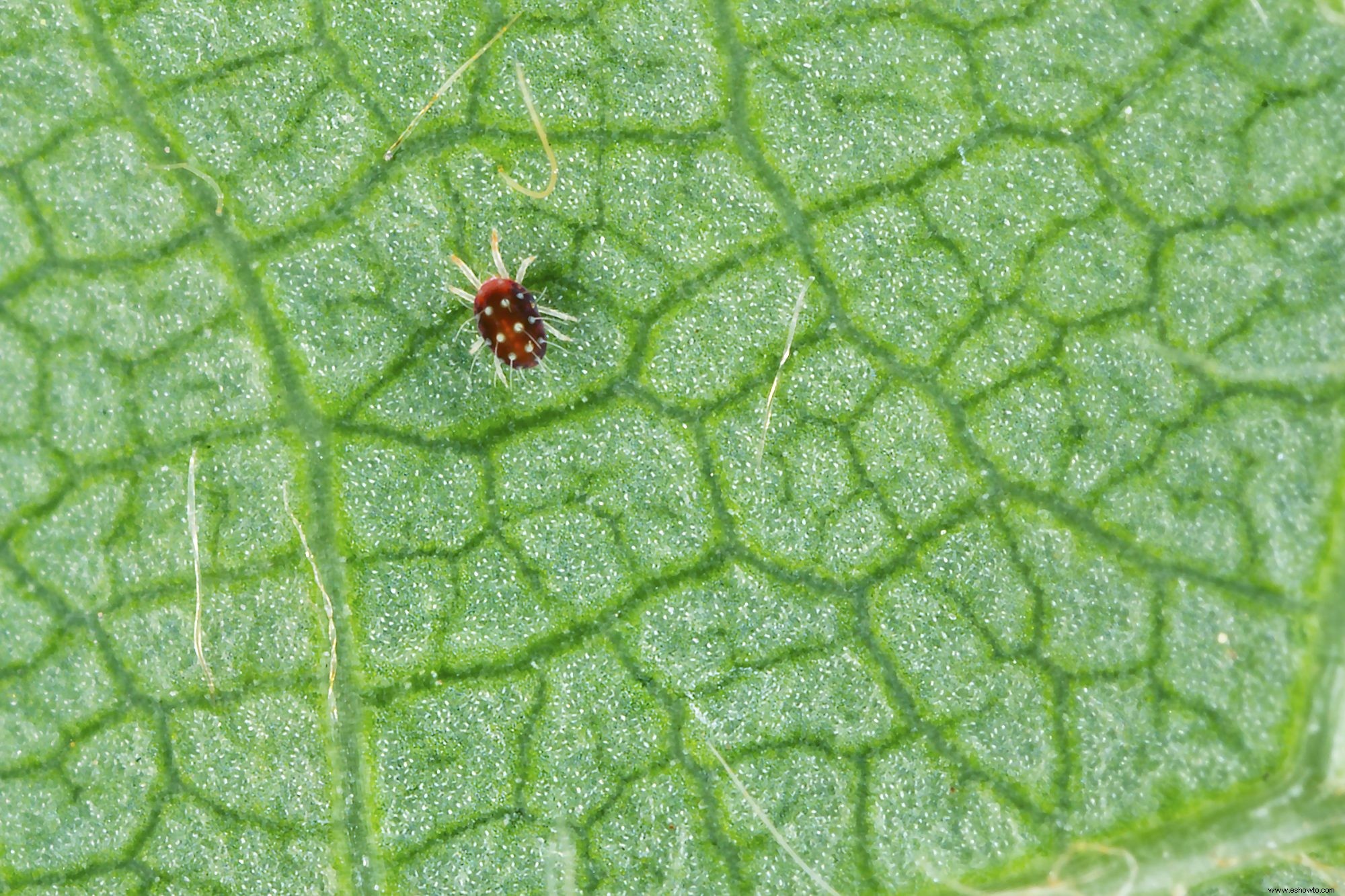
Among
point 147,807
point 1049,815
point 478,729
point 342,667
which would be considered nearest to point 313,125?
point 342,667

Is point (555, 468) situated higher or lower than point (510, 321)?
lower

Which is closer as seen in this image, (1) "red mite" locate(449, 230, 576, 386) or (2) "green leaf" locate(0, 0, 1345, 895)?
(1) "red mite" locate(449, 230, 576, 386)

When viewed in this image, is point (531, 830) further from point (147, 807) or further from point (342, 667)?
point (147, 807)

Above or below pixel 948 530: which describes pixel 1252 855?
below

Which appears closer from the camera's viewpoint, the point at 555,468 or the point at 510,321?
the point at 510,321

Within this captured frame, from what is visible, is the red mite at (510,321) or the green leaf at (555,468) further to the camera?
the green leaf at (555,468)
